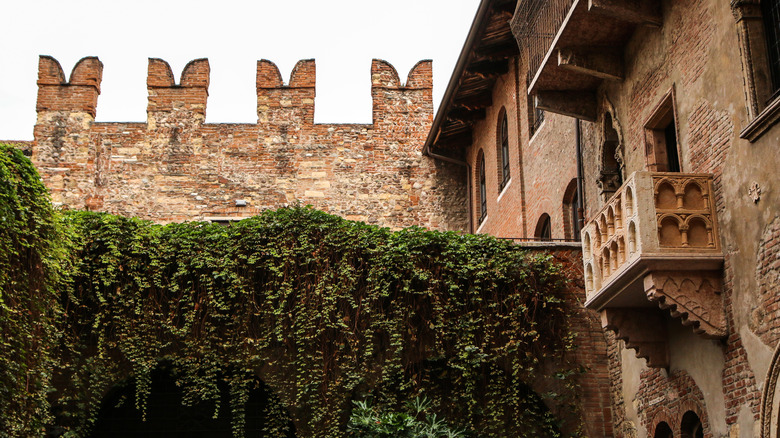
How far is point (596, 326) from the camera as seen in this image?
10953 millimetres

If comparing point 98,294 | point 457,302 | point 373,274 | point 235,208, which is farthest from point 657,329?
point 235,208

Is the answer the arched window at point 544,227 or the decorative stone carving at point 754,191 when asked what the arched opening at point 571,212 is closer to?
the arched window at point 544,227

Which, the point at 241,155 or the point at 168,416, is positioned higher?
the point at 241,155

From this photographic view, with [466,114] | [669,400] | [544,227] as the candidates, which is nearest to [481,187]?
[466,114]

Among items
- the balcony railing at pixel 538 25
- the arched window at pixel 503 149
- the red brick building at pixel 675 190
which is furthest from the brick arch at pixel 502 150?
the balcony railing at pixel 538 25

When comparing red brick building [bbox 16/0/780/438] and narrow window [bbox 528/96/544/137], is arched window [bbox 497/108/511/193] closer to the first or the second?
red brick building [bbox 16/0/780/438]

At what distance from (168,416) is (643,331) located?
20.7ft

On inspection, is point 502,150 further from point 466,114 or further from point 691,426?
point 691,426

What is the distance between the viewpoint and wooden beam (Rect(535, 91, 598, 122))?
1066 centimetres

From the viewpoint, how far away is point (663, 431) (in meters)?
9.20

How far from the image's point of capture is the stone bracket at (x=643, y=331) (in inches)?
350

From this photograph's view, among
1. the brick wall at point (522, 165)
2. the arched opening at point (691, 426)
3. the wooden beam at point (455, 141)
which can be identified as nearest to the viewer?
the arched opening at point (691, 426)

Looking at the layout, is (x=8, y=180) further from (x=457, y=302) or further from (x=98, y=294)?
(x=457, y=302)

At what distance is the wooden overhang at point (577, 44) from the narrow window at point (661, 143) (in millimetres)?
925
